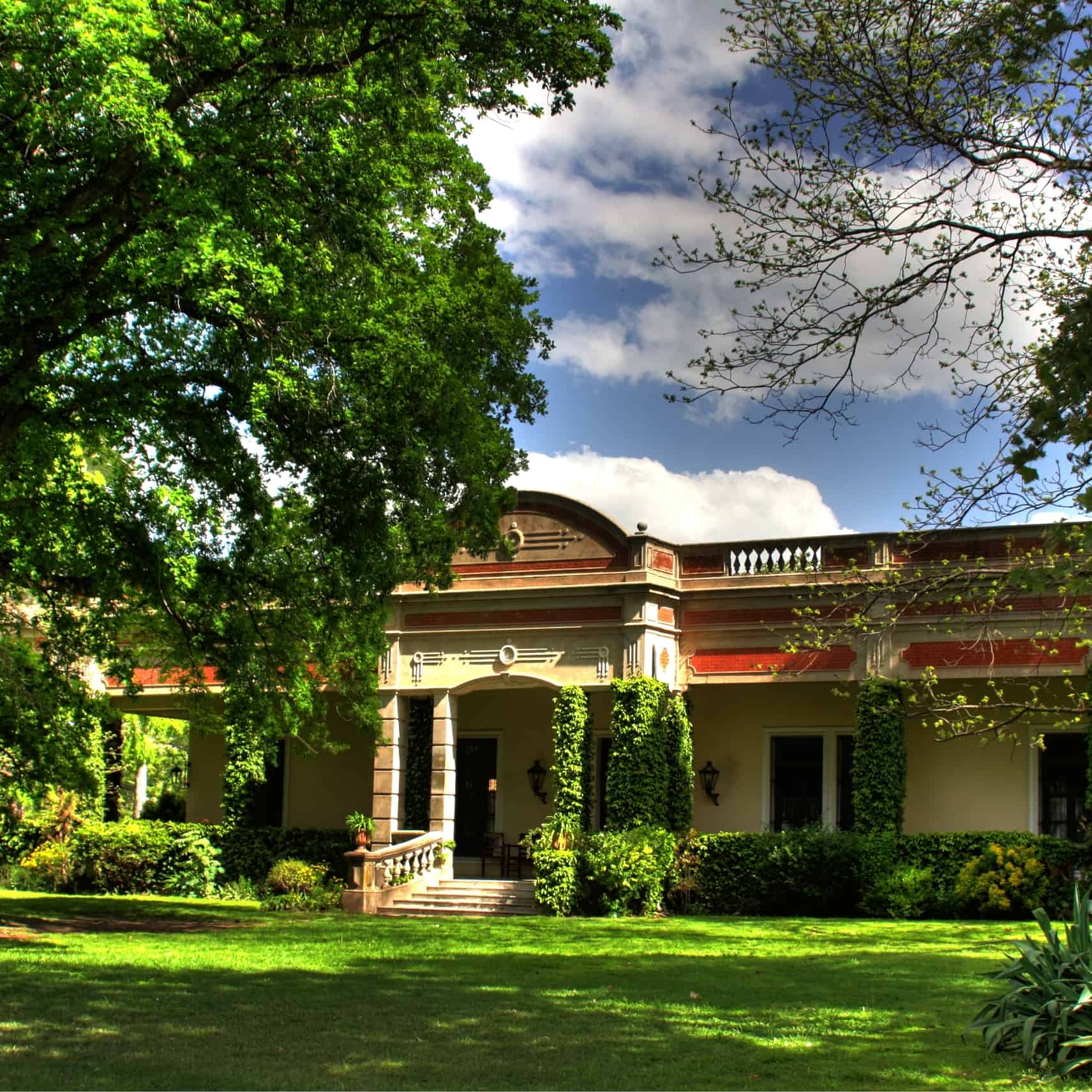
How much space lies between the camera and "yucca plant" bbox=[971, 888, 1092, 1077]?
8203 millimetres

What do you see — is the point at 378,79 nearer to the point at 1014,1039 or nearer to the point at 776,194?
the point at 776,194

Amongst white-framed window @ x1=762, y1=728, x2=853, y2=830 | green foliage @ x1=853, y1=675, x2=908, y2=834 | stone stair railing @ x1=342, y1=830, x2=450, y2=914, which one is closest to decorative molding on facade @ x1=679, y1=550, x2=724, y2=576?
white-framed window @ x1=762, y1=728, x2=853, y2=830

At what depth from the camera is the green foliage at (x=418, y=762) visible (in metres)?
25.4

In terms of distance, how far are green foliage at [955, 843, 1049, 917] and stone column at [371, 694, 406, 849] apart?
988 centimetres

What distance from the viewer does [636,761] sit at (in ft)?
73.5

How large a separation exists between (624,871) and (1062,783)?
732 centimetres

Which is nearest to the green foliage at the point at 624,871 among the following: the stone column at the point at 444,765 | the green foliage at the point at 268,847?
the stone column at the point at 444,765

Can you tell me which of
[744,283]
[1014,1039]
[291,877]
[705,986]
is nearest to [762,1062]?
[1014,1039]

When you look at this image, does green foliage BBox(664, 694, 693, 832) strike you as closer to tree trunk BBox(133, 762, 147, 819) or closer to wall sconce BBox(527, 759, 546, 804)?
wall sconce BBox(527, 759, 546, 804)

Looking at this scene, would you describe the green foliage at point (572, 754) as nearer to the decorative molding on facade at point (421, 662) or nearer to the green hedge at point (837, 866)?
the decorative molding on facade at point (421, 662)

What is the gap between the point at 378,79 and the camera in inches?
501

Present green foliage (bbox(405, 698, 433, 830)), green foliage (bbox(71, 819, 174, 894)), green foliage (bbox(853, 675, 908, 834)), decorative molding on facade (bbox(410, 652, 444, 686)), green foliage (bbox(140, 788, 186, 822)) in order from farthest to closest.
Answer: green foliage (bbox(140, 788, 186, 822))
green foliage (bbox(71, 819, 174, 894))
green foliage (bbox(405, 698, 433, 830))
decorative molding on facade (bbox(410, 652, 444, 686))
green foliage (bbox(853, 675, 908, 834))

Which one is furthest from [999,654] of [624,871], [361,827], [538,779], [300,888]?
[300,888]

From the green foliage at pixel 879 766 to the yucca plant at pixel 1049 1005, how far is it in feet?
39.1
